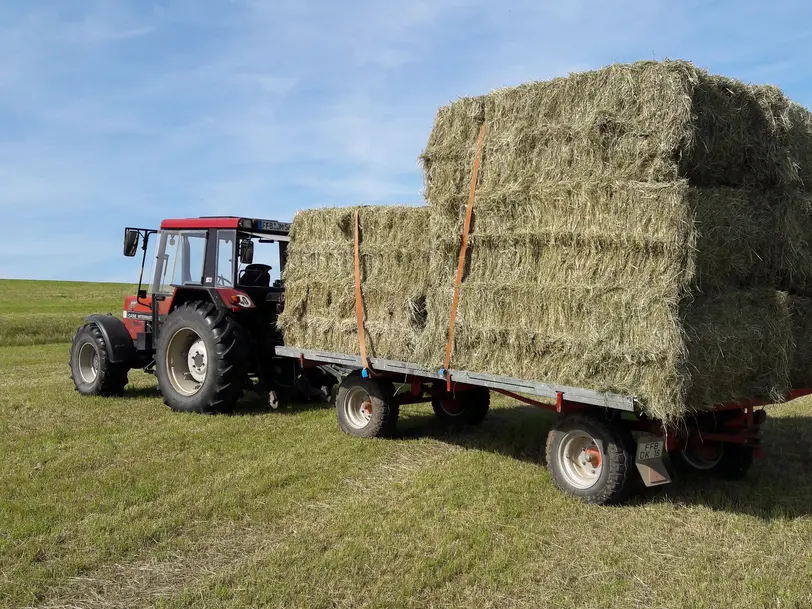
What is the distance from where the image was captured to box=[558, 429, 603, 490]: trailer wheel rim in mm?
5785

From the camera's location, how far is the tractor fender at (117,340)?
10.1 metres

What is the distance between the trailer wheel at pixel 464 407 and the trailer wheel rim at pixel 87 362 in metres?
5.22

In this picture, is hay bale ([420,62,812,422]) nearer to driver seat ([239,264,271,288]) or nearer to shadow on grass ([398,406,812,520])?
shadow on grass ([398,406,812,520])

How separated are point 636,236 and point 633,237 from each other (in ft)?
0.08

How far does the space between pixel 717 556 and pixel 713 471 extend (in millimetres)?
1978

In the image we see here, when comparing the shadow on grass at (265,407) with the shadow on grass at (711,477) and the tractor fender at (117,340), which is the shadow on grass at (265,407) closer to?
the shadow on grass at (711,477)

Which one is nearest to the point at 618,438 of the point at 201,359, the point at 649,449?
the point at 649,449

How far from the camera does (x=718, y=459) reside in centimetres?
644

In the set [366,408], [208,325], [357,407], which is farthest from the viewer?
[208,325]

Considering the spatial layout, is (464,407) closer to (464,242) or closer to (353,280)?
(353,280)

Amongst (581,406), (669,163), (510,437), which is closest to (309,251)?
(510,437)

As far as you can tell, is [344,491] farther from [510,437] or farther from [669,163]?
[669,163]

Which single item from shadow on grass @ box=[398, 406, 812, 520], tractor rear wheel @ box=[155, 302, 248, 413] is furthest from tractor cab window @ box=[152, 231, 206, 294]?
shadow on grass @ box=[398, 406, 812, 520]

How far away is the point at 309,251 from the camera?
8281 millimetres
